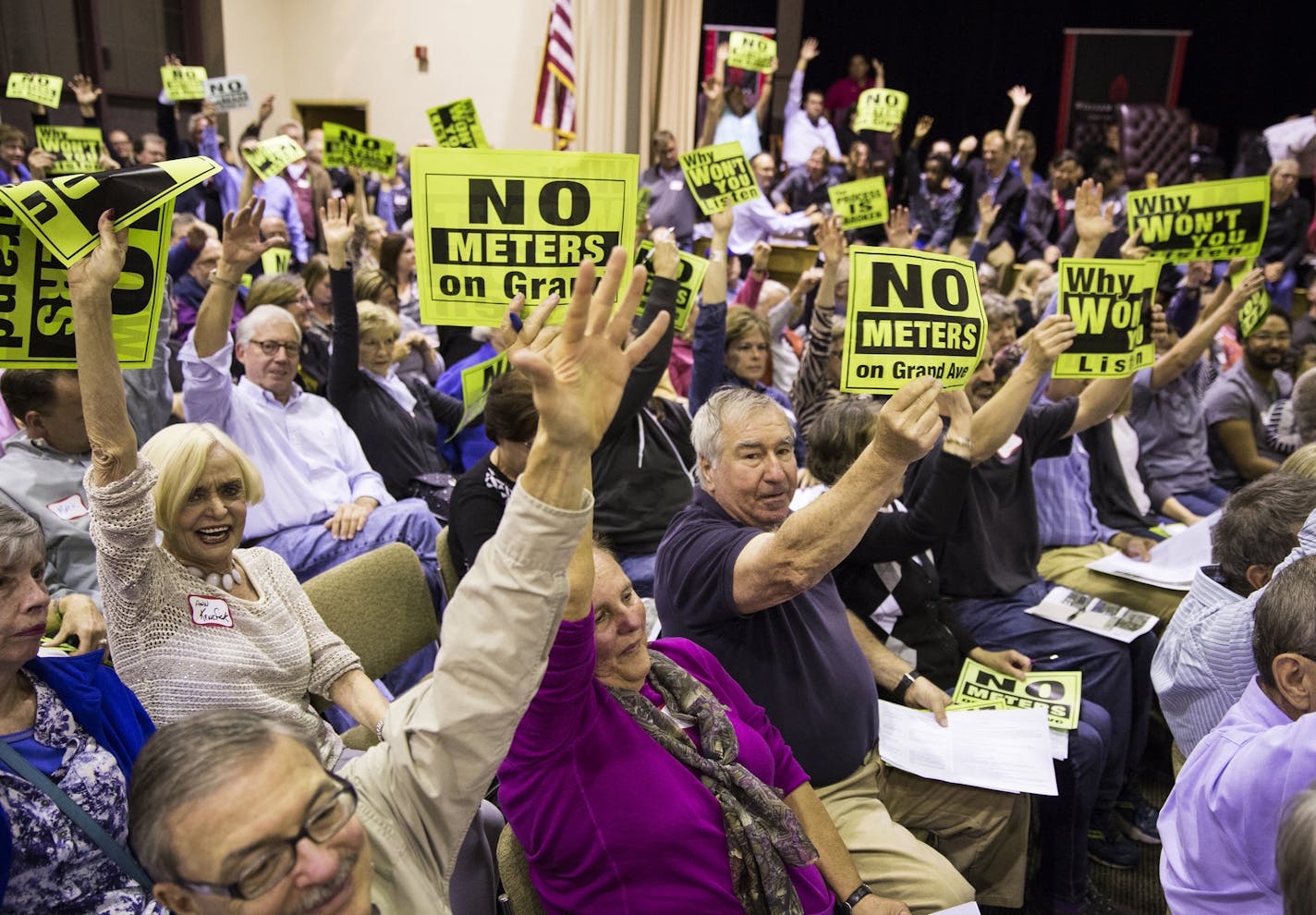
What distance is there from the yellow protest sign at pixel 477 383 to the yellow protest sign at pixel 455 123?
2584 millimetres

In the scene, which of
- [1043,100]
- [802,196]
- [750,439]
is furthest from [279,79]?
[750,439]

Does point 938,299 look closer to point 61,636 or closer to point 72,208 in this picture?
point 72,208

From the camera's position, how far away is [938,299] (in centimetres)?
274

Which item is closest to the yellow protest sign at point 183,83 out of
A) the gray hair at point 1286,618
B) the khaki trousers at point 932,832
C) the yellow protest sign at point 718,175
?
the yellow protest sign at point 718,175

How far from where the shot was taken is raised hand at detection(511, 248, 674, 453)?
1.22 metres

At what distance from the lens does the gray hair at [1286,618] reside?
1674 millimetres

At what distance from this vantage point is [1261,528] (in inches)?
90.0

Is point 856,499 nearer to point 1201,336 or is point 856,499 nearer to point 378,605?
point 378,605

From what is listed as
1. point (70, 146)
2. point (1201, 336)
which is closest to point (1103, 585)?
point (1201, 336)

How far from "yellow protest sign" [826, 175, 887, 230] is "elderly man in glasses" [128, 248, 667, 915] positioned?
15.6 feet

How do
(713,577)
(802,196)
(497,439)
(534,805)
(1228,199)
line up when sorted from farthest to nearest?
(802,196)
(1228,199)
(497,439)
(713,577)
(534,805)

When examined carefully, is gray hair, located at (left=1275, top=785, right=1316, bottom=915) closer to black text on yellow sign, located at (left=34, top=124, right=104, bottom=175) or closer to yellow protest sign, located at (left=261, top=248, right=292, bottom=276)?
yellow protest sign, located at (left=261, top=248, right=292, bottom=276)

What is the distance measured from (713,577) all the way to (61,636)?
4.63 feet

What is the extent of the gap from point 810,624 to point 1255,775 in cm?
89
